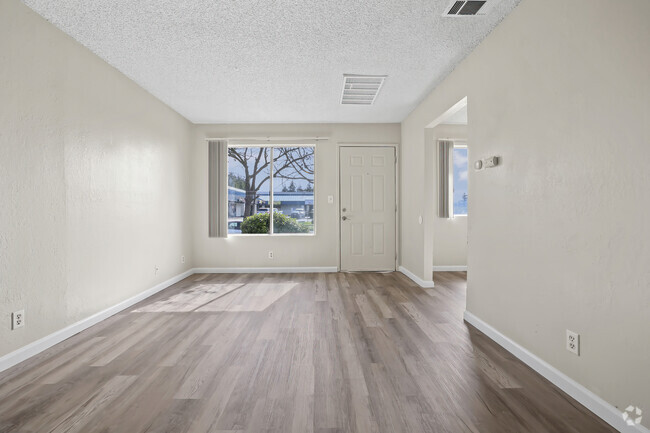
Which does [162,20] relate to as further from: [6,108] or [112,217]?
[112,217]

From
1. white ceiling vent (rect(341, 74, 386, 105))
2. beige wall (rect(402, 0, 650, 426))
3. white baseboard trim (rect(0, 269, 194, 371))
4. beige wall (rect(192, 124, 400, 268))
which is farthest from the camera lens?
beige wall (rect(192, 124, 400, 268))

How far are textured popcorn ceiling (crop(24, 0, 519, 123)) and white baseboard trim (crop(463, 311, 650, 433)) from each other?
2.51 metres

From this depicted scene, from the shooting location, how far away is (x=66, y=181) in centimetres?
267

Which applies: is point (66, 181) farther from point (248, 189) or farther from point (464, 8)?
point (464, 8)

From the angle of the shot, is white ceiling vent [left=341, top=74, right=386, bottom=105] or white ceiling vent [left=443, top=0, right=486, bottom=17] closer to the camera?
white ceiling vent [left=443, top=0, right=486, bottom=17]

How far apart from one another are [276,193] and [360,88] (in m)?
2.45

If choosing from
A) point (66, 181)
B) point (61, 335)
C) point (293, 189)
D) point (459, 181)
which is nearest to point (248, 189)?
point (293, 189)

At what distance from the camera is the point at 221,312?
332cm

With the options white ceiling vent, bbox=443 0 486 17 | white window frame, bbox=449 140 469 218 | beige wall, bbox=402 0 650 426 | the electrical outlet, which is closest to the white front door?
white window frame, bbox=449 140 469 218

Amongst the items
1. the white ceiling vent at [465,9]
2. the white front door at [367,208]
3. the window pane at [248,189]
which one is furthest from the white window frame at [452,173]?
the white ceiling vent at [465,9]

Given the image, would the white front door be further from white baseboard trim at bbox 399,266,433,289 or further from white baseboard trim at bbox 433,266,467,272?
white baseboard trim at bbox 433,266,467,272

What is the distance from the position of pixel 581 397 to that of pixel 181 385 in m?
2.28

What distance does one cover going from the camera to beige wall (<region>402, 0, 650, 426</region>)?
1465 millimetres

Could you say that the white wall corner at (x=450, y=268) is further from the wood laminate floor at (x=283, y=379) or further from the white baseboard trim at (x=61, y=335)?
the white baseboard trim at (x=61, y=335)
